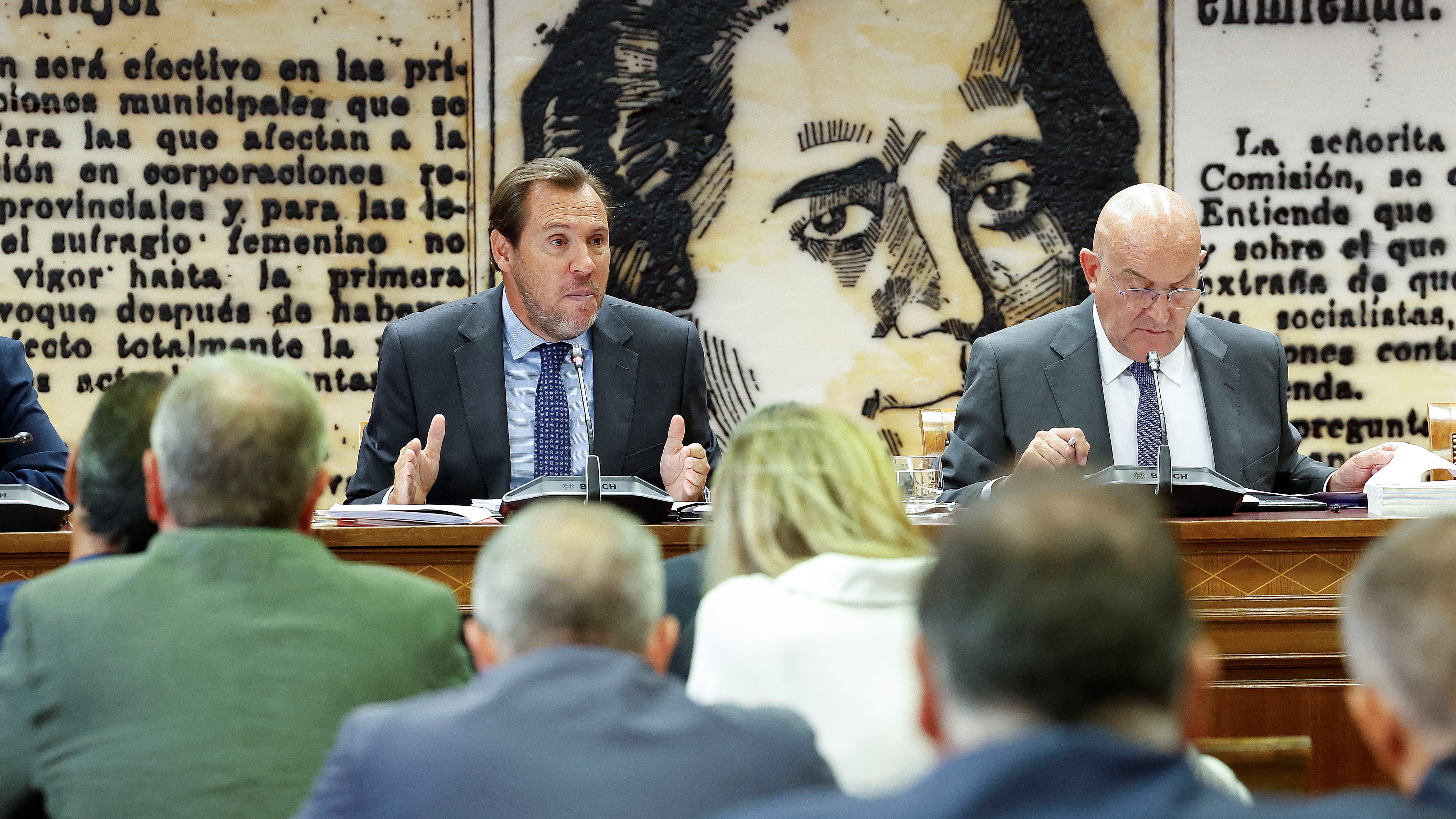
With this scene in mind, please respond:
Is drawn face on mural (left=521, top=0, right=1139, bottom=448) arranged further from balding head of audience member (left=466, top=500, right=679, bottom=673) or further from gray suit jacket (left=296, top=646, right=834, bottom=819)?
gray suit jacket (left=296, top=646, right=834, bottom=819)

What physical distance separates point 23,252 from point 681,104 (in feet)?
7.31

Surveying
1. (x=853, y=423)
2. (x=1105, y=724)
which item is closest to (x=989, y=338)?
(x=853, y=423)

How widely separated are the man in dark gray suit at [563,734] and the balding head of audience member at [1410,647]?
0.49m

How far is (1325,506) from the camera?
296 cm

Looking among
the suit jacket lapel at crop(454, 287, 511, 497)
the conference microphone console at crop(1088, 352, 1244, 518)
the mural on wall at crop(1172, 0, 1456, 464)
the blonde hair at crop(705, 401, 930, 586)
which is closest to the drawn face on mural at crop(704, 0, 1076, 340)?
the mural on wall at crop(1172, 0, 1456, 464)

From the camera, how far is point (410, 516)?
8.85 feet

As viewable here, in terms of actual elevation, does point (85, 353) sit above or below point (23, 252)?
below

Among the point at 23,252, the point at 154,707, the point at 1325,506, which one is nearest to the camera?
the point at 154,707

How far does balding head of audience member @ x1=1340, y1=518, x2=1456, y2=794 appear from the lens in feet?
3.48

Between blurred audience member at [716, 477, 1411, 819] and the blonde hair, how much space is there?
0.72 meters

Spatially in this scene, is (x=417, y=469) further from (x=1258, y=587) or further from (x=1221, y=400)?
(x=1221, y=400)

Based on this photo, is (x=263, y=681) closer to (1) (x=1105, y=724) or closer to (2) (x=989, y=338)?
(1) (x=1105, y=724)

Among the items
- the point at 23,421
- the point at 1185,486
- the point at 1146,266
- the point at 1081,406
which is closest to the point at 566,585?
the point at 1185,486

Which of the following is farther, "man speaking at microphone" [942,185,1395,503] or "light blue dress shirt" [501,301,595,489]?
"light blue dress shirt" [501,301,595,489]
